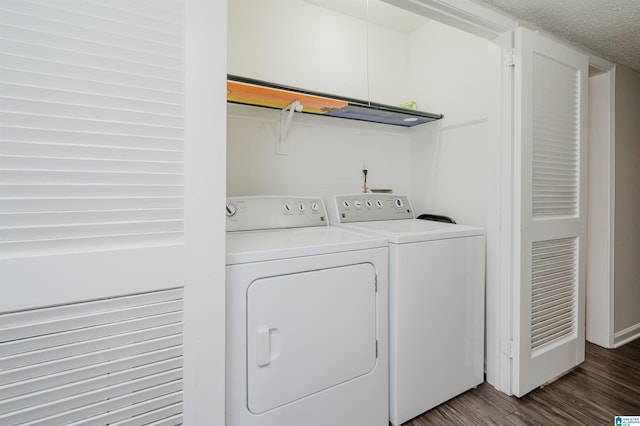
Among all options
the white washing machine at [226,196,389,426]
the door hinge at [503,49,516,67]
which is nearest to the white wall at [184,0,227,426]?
the white washing machine at [226,196,389,426]

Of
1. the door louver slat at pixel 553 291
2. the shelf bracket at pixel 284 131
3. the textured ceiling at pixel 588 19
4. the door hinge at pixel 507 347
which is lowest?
the door hinge at pixel 507 347

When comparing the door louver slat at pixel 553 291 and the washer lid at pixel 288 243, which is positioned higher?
the washer lid at pixel 288 243

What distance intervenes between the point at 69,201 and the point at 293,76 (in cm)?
165

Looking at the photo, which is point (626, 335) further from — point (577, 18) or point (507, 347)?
point (577, 18)

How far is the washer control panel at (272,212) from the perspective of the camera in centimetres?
161

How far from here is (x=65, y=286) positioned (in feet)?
2.55

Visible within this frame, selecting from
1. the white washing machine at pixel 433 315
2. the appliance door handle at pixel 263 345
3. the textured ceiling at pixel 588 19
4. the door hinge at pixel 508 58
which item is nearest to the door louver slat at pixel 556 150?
the door hinge at pixel 508 58

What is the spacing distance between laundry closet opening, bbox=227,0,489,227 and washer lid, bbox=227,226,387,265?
1.72 feet

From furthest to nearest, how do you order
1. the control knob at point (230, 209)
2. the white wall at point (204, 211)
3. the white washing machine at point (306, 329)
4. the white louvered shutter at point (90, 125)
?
the control knob at point (230, 209)
the white washing machine at point (306, 329)
the white wall at point (204, 211)
the white louvered shutter at point (90, 125)

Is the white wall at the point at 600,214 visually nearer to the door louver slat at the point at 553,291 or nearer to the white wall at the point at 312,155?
the door louver slat at the point at 553,291

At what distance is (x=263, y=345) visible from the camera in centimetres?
113

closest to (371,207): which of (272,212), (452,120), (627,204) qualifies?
(272,212)

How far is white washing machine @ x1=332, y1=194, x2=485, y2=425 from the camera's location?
1.46 meters

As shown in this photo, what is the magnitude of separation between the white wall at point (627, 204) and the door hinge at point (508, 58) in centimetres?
137
